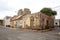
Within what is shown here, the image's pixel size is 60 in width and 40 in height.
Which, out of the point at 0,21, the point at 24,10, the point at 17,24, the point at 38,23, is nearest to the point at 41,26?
the point at 38,23

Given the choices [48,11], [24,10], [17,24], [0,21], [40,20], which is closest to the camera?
[40,20]

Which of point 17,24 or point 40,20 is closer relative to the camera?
point 40,20

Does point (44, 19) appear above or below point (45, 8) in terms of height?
below

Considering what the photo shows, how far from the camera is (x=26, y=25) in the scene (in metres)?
35.2

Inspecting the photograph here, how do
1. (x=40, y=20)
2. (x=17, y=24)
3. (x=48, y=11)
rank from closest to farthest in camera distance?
(x=40, y=20) → (x=17, y=24) → (x=48, y=11)

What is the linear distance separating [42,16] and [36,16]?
5.76 ft

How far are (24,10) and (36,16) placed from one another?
71.9ft

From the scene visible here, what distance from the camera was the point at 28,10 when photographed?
54.7 meters

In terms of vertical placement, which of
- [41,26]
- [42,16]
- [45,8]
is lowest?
[41,26]

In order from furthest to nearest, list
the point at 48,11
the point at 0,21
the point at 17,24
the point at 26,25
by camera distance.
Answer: the point at 0,21 < the point at 48,11 < the point at 17,24 < the point at 26,25

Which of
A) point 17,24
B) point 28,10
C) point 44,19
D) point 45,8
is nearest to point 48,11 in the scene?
point 45,8

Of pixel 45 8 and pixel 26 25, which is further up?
pixel 45 8

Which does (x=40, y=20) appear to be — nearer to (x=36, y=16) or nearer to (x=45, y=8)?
(x=36, y=16)

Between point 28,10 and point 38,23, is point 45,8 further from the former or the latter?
point 38,23
